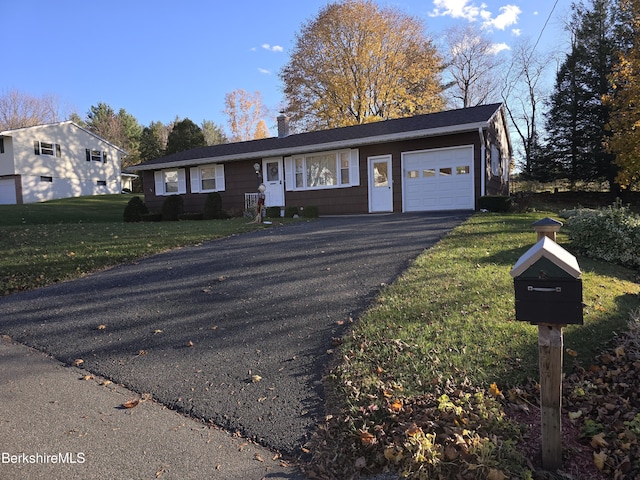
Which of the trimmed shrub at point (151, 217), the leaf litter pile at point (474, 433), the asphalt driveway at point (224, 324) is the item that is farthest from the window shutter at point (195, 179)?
the leaf litter pile at point (474, 433)

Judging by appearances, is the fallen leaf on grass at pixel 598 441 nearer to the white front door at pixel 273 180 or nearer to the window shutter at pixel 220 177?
the white front door at pixel 273 180

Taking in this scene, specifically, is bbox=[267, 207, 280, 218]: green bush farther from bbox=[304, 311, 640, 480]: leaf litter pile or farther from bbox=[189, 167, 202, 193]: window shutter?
bbox=[304, 311, 640, 480]: leaf litter pile

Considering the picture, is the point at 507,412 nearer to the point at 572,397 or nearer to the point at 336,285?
the point at 572,397

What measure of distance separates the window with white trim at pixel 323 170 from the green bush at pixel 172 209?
4.97 meters

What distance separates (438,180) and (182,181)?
39.2 feet

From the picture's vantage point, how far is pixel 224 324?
4426 millimetres

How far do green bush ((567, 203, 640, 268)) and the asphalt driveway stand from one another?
2.64 meters

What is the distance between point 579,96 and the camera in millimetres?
25156

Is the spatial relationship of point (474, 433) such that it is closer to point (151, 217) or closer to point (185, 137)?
point (151, 217)

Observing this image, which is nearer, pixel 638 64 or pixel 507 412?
pixel 507 412

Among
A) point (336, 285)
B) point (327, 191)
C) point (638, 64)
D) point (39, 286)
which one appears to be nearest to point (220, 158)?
point (327, 191)

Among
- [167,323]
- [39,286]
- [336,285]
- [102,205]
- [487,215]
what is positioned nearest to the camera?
[167,323]

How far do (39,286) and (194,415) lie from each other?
4.82 m

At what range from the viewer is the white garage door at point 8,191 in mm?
29234
